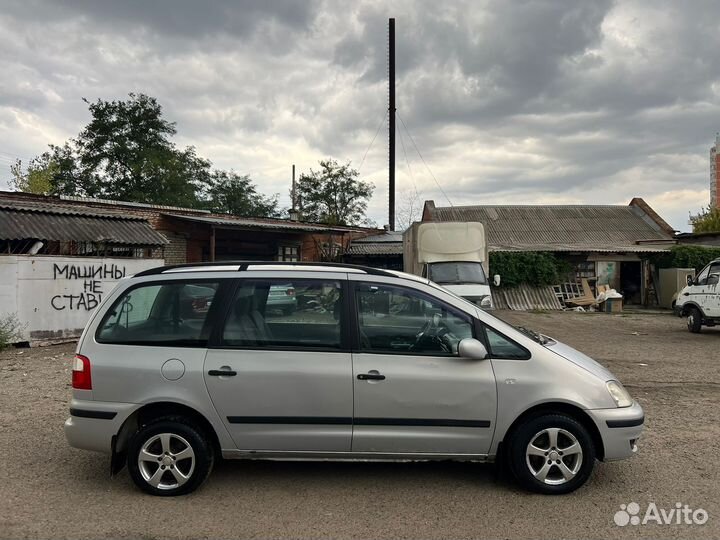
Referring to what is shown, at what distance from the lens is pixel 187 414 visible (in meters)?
3.87

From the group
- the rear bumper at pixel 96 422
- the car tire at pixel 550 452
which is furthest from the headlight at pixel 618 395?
the rear bumper at pixel 96 422

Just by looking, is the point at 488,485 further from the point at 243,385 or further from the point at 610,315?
the point at 610,315

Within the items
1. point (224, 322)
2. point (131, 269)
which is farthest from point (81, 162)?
point (224, 322)

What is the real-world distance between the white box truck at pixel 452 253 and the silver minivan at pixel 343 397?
10802 mm

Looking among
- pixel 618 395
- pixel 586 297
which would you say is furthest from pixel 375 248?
pixel 618 395

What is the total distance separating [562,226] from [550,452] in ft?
88.8

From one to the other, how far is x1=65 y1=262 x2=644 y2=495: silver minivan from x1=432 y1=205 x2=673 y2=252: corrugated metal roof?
20.6 m

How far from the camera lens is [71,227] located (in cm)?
1214

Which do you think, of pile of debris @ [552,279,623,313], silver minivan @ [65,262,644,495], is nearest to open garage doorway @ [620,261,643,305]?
pile of debris @ [552,279,623,313]

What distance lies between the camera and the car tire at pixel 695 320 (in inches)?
534

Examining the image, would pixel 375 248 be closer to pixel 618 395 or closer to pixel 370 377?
pixel 618 395

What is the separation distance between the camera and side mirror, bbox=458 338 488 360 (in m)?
3.71

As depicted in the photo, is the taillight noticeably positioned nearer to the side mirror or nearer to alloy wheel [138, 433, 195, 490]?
alloy wheel [138, 433, 195, 490]

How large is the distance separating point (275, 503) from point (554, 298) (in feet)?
68.7
